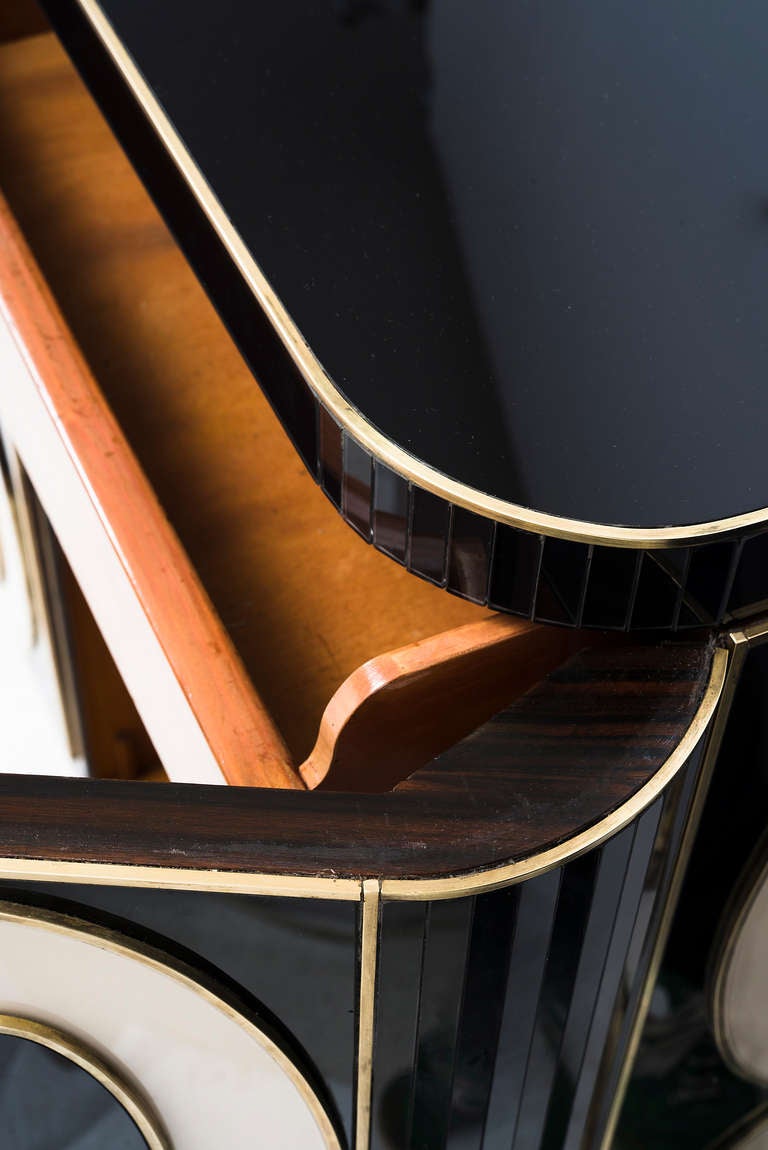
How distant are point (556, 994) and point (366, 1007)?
0.24ft

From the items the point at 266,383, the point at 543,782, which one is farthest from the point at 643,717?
the point at 266,383

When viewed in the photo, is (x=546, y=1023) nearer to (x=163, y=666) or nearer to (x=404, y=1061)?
(x=404, y=1061)

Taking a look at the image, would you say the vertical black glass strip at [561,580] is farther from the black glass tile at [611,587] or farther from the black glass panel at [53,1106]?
the black glass panel at [53,1106]

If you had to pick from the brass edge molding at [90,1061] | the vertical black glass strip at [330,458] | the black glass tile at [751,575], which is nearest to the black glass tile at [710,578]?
the black glass tile at [751,575]

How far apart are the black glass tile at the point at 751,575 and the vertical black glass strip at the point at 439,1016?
12 cm

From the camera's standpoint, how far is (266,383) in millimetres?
389

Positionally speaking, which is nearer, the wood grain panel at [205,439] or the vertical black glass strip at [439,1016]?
the vertical black glass strip at [439,1016]

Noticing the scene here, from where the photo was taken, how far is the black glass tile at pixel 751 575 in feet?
1.11

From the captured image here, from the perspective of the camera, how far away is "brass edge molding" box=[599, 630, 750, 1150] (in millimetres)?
361

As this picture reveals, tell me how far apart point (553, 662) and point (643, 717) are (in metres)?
0.05

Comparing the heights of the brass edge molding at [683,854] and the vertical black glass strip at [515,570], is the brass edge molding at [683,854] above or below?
below

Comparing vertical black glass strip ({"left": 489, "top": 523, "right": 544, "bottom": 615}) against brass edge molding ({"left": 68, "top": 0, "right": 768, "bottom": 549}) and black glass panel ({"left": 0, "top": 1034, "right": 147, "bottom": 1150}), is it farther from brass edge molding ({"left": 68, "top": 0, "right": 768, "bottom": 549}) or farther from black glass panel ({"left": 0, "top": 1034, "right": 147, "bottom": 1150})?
black glass panel ({"left": 0, "top": 1034, "right": 147, "bottom": 1150})

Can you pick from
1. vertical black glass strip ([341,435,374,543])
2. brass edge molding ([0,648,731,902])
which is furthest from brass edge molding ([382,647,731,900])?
vertical black glass strip ([341,435,374,543])

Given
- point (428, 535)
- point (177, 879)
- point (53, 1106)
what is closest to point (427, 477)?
point (428, 535)
